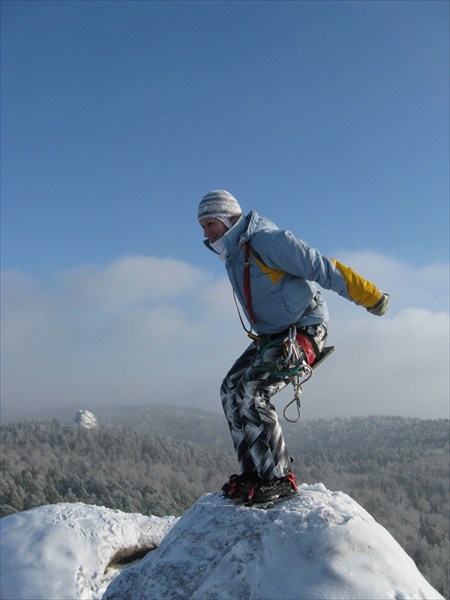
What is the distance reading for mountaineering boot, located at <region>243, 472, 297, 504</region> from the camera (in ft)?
15.7

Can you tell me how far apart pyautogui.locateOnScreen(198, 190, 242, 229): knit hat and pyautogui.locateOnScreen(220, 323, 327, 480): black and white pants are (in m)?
1.43

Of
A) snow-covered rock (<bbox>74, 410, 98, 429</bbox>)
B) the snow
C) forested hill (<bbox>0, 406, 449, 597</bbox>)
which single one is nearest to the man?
the snow

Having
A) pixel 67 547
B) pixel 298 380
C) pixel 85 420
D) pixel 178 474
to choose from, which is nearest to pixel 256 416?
pixel 298 380

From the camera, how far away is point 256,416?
5.04 m

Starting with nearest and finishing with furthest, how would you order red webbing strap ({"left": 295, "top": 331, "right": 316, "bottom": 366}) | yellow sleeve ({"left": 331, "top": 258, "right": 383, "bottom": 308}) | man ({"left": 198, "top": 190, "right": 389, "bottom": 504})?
yellow sleeve ({"left": 331, "top": 258, "right": 383, "bottom": 308}) < man ({"left": 198, "top": 190, "right": 389, "bottom": 504}) < red webbing strap ({"left": 295, "top": 331, "right": 316, "bottom": 366})

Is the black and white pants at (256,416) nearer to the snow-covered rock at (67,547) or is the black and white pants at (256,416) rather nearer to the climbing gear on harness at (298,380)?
the climbing gear on harness at (298,380)

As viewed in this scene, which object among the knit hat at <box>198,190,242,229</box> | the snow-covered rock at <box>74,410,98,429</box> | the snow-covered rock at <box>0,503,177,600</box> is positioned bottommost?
the snow-covered rock at <box>74,410,98,429</box>

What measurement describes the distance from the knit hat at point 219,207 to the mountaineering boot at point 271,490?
2.61 metres

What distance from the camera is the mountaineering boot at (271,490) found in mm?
4793

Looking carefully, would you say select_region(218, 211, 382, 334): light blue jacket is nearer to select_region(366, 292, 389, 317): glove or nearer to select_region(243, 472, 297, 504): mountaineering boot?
select_region(366, 292, 389, 317): glove

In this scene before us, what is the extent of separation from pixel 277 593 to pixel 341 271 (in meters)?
2.78

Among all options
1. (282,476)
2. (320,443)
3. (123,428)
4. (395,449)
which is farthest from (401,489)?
(282,476)

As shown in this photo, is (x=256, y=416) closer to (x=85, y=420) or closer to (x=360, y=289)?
(x=360, y=289)

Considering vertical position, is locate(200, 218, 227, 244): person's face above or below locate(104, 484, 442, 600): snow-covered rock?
above
